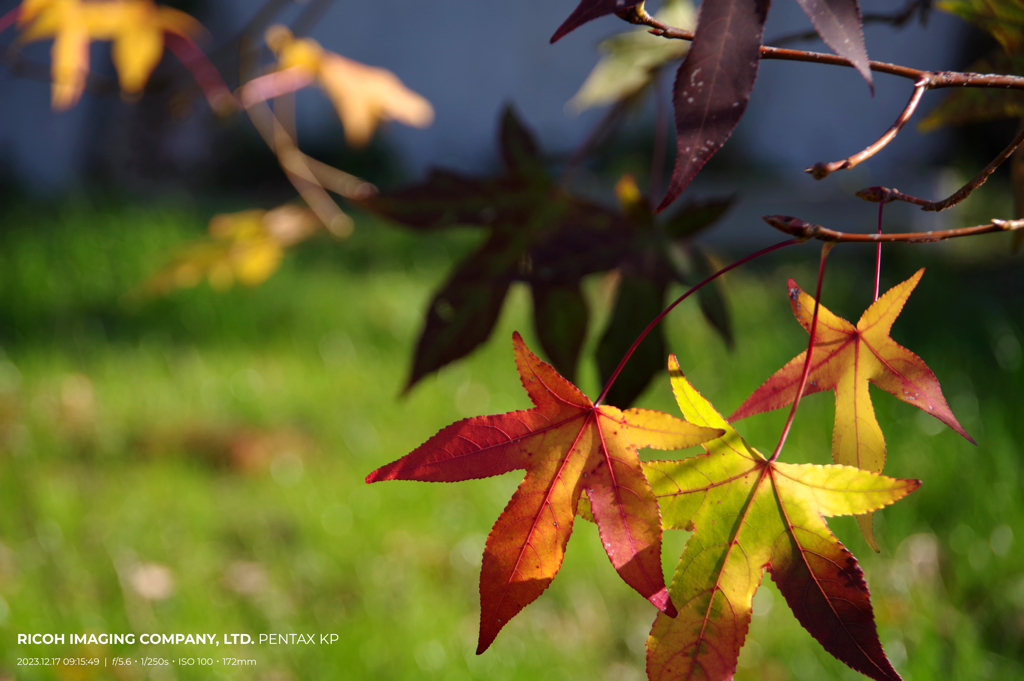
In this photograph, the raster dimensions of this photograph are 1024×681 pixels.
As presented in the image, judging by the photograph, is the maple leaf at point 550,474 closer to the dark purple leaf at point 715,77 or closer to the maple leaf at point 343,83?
the dark purple leaf at point 715,77

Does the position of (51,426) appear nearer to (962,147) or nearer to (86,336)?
(86,336)

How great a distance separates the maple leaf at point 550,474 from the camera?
→ 25 centimetres

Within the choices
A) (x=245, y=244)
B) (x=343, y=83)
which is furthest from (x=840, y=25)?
(x=343, y=83)

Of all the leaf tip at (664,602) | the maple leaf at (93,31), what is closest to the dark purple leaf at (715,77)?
the leaf tip at (664,602)

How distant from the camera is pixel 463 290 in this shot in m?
0.46

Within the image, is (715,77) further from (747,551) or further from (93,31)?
(93,31)

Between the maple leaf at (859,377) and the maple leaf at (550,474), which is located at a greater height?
the maple leaf at (859,377)

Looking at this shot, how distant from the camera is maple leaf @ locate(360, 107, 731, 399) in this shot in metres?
0.43

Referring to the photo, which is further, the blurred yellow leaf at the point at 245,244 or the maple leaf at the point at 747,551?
the blurred yellow leaf at the point at 245,244

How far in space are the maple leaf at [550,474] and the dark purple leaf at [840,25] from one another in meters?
0.13

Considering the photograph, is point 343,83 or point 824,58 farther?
point 343,83

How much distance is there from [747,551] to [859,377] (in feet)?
0.28

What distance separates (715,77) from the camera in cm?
24

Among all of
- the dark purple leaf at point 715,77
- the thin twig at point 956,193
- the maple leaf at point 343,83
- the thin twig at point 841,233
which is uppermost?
the dark purple leaf at point 715,77
